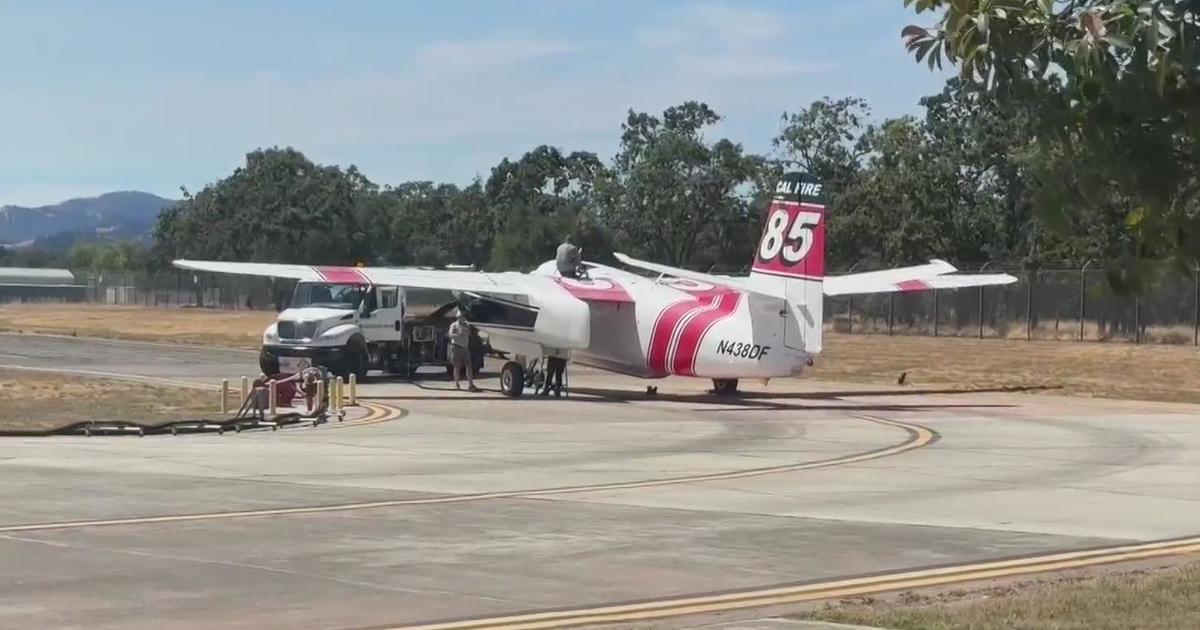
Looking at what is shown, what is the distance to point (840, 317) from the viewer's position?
226 ft

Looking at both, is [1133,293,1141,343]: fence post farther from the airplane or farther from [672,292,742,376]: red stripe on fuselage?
[672,292,742,376]: red stripe on fuselage

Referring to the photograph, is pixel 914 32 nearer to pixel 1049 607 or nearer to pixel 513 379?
pixel 1049 607

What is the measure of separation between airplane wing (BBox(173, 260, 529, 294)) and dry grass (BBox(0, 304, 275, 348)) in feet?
80.0

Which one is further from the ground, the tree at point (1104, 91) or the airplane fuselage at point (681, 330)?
the tree at point (1104, 91)

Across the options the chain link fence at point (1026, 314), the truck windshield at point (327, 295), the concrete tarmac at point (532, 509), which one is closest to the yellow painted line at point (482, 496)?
the concrete tarmac at point (532, 509)

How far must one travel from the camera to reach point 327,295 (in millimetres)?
40531

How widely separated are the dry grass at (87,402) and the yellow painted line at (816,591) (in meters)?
15.9

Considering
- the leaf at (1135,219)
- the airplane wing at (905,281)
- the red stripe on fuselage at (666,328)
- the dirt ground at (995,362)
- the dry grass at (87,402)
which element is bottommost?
the dry grass at (87,402)

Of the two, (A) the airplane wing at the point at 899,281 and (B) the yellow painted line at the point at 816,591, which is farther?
(A) the airplane wing at the point at 899,281

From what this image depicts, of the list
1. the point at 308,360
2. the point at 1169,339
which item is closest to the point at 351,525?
the point at 308,360

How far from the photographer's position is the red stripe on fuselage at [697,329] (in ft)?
109

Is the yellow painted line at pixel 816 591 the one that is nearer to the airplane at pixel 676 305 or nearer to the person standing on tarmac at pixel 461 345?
the airplane at pixel 676 305

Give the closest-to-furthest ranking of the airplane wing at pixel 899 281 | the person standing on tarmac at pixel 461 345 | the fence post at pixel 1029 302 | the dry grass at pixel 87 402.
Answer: the dry grass at pixel 87 402, the airplane wing at pixel 899 281, the person standing on tarmac at pixel 461 345, the fence post at pixel 1029 302

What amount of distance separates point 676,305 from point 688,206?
54542 millimetres
